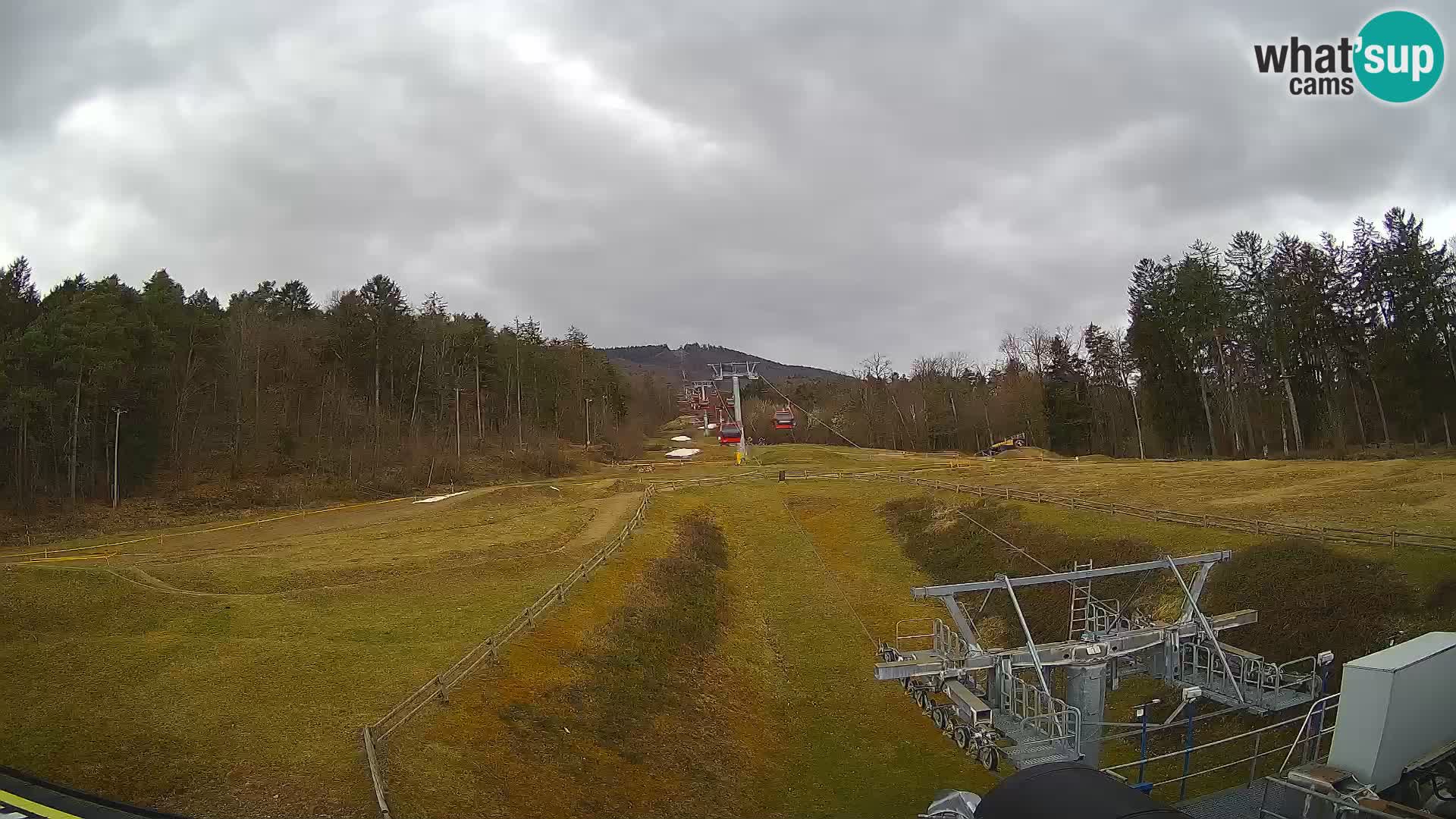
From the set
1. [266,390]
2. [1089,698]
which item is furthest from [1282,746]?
[266,390]

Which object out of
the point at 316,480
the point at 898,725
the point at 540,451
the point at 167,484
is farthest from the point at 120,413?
the point at 898,725

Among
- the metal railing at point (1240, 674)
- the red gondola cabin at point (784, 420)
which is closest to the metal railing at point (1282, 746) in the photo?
the metal railing at point (1240, 674)

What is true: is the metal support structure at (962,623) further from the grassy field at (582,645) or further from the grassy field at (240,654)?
the grassy field at (240,654)

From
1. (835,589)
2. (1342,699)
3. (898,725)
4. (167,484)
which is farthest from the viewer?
(167,484)

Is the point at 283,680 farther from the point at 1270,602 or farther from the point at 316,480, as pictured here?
the point at 316,480

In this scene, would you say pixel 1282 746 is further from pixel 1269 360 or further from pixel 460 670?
pixel 1269 360

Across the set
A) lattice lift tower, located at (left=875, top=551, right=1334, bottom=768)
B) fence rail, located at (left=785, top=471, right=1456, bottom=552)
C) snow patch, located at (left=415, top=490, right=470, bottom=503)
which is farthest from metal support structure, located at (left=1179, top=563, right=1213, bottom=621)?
snow patch, located at (left=415, top=490, right=470, bottom=503)
